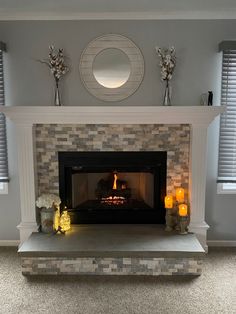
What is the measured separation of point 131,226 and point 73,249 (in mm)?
812

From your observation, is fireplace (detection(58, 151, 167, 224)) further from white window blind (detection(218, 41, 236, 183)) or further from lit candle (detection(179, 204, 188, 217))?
white window blind (detection(218, 41, 236, 183))

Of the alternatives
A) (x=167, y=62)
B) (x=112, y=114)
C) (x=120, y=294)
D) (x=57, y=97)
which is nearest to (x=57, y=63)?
(x=57, y=97)

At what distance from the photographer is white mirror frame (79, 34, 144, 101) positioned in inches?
138

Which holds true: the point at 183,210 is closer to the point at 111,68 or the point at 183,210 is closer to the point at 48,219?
the point at 48,219

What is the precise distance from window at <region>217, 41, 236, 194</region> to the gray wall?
0.08 m

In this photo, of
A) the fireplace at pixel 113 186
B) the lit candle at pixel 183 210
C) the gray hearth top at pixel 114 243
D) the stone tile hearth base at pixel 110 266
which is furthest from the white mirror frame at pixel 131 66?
the stone tile hearth base at pixel 110 266

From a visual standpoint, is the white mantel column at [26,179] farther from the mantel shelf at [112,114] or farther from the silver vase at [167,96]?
the silver vase at [167,96]

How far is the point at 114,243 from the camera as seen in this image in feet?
10.7

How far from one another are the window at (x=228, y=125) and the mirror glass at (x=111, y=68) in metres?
1.00

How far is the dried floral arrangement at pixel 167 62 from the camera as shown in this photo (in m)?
3.41

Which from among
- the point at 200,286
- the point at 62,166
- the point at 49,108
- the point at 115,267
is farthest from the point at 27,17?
the point at 200,286

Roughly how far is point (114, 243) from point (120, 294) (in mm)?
525

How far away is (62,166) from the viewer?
144 inches

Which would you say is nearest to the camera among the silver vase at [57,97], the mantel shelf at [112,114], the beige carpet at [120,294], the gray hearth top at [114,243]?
the beige carpet at [120,294]
